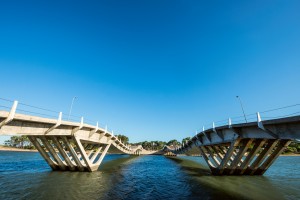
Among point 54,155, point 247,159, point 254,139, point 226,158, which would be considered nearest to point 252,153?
point 247,159

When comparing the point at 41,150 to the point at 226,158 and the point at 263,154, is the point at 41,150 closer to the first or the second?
the point at 226,158

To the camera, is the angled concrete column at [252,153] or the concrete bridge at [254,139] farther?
the angled concrete column at [252,153]

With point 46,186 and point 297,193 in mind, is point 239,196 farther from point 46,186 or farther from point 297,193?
point 46,186

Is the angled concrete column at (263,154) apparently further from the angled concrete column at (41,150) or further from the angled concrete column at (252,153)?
the angled concrete column at (41,150)

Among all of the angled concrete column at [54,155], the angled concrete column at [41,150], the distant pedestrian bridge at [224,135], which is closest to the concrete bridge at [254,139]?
→ the distant pedestrian bridge at [224,135]

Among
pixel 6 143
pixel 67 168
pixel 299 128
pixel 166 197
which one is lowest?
pixel 166 197

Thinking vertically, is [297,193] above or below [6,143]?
below

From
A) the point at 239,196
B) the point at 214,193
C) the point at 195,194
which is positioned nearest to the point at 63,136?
the point at 195,194

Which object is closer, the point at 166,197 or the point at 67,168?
the point at 166,197

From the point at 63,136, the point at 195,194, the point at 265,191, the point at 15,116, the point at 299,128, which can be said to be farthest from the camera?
the point at 63,136

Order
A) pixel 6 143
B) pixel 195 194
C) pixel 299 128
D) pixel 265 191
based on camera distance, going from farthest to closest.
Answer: pixel 6 143 < pixel 265 191 < pixel 195 194 < pixel 299 128

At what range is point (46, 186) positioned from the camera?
1633cm

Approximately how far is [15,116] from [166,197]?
1431 cm

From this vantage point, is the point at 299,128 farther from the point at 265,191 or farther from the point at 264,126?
the point at 265,191
